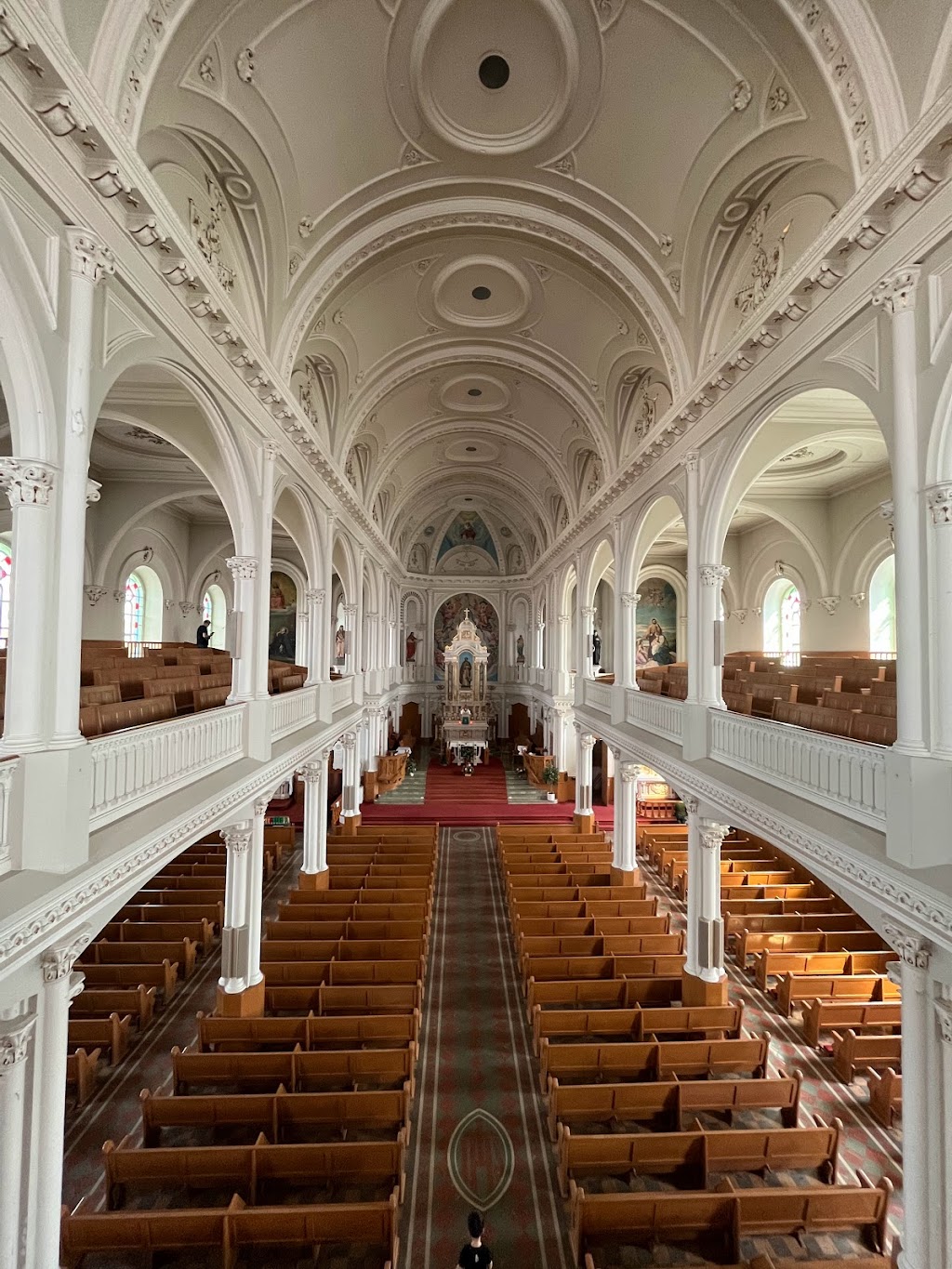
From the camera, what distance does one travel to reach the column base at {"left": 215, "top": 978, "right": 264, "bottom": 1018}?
9.14 m

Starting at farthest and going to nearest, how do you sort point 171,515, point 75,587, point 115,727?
point 171,515
point 115,727
point 75,587

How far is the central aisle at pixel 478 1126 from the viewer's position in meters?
6.05

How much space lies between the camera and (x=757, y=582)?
24.0m

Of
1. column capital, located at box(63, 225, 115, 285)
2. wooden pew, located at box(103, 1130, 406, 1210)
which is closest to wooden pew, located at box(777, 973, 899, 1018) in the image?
wooden pew, located at box(103, 1130, 406, 1210)

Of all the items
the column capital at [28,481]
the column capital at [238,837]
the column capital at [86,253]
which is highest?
the column capital at [86,253]

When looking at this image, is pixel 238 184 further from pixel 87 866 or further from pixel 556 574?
pixel 556 574

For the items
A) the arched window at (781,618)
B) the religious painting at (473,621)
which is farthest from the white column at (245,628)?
the religious painting at (473,621)

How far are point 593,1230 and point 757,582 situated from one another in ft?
72.0

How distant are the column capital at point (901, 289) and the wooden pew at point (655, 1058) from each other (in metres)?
8.17

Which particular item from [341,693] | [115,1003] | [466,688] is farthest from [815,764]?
[466,688]

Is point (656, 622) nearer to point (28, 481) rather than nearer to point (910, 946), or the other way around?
point (910, 946)

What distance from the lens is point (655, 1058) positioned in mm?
7832

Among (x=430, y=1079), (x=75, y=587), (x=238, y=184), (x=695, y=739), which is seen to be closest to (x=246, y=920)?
(x=430, y=1079)

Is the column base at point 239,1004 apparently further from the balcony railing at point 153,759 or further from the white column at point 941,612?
the white column at point 941,612
